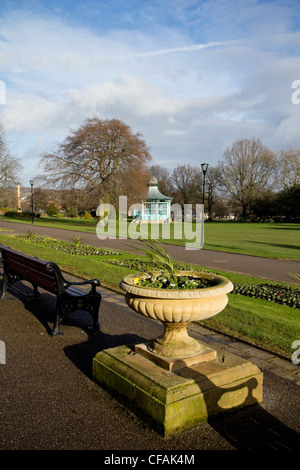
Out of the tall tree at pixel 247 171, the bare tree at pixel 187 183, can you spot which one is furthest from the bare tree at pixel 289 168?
the bare tree at pixel 187 183

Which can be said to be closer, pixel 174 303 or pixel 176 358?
pixel 174 303

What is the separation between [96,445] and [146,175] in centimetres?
4092

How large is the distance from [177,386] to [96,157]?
3811cm

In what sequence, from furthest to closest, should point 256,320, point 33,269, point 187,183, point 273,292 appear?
point 187,183, point 273,292, point 33,269, point 256,320

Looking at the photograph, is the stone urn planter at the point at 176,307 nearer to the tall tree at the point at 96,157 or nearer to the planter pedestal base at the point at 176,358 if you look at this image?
the planter pedestal base at the point at 176,358

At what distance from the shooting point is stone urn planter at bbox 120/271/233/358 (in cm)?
337

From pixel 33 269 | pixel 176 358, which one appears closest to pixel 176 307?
pixel 176 358

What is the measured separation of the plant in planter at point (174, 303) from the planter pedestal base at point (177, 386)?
19 cm

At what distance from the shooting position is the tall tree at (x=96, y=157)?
39.0 metres

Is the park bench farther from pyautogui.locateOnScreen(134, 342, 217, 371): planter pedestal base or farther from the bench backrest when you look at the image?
pyautogui.locateOnScreen(134, 342, 217, 371): planter pedestal base

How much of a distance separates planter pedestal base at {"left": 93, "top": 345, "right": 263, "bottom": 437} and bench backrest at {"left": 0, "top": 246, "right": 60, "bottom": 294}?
1.89m

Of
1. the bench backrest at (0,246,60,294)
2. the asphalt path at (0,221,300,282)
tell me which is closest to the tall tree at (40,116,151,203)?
the asphalt path at (0,221,300,282)

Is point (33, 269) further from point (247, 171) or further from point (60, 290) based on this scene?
point (247, 171)

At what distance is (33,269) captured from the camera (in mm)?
6230
